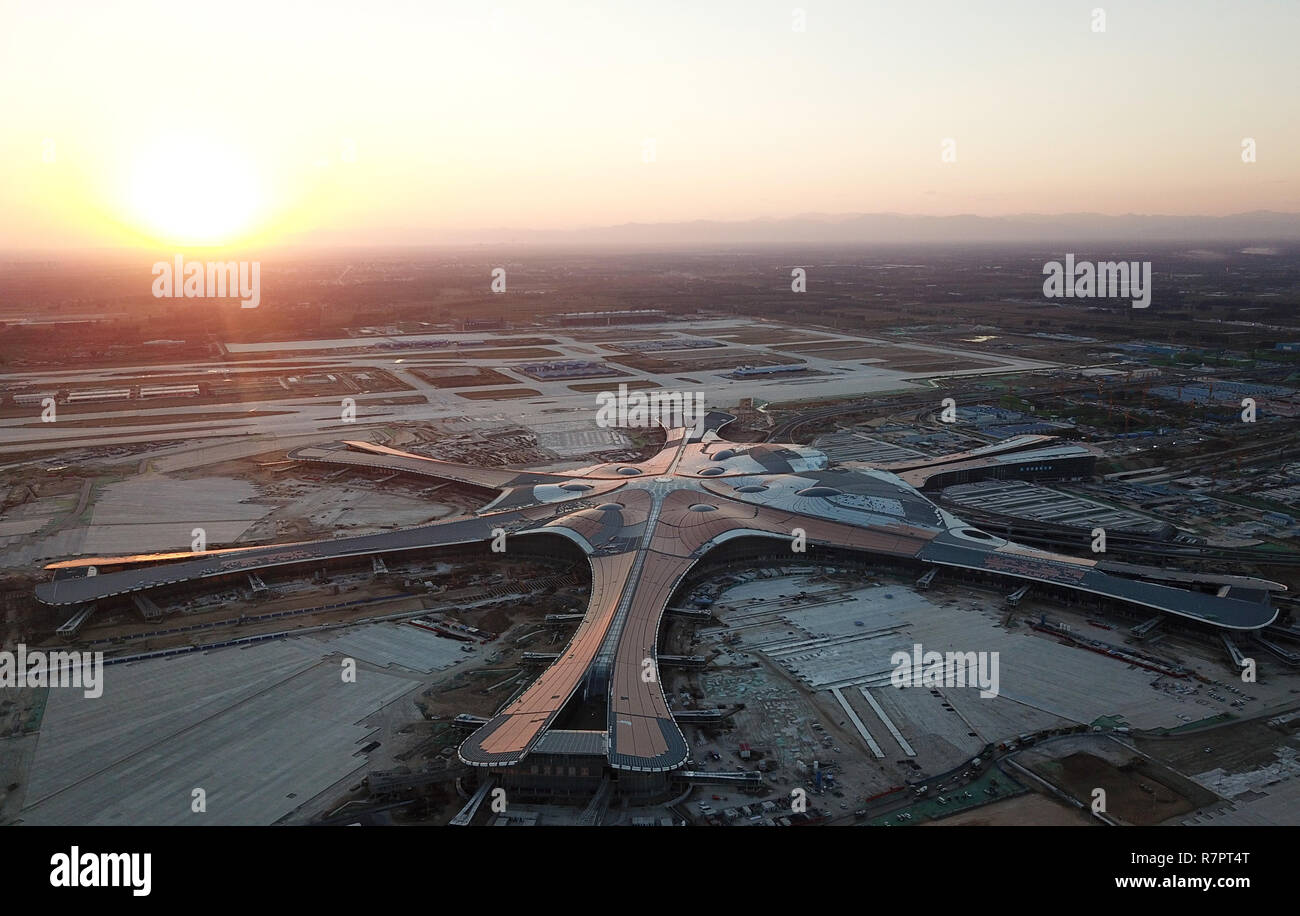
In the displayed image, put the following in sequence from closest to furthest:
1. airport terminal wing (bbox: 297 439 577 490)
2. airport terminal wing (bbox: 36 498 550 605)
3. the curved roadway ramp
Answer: the curved roadway ramp < airport terminal wing (bbox: 36 498 550 605) < airport terminal wing (bbox: 297 439 577 490)

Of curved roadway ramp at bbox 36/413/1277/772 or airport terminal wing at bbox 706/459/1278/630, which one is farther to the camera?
airport terminal wing at bbox 706/459/1278/630

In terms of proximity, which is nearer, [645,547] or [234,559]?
[234,559]

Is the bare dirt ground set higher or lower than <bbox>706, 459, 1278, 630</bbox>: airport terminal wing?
lower

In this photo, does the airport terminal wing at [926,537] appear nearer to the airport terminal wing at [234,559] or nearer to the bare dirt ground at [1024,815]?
the airport terminal wing at [234,559]

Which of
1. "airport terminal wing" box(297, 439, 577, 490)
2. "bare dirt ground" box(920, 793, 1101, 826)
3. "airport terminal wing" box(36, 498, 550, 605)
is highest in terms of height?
"airport terminal wing" box(297, 439, 577, 490)

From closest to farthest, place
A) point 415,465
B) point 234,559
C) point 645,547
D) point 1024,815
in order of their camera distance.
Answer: point 1024,815 < point 234,559 < point 645,547 < point 415,465

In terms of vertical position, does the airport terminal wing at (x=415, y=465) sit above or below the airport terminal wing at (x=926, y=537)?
above

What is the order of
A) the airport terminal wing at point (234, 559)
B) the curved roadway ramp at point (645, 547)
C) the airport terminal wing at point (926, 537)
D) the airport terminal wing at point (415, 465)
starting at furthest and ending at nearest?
the airport terminal wing at point (415, 465) → the airport terminal wing at point (234, 559) → the airport terminal wing at point (926, 537) → the curved roadway ramp at point (645, 547)

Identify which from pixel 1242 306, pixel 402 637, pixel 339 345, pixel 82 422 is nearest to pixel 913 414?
pixel 402 637

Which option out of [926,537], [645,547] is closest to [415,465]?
[645,547]

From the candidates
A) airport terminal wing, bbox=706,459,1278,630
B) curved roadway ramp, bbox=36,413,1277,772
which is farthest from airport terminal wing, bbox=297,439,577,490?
airport terminal wing, bbox=706,459,1278,630

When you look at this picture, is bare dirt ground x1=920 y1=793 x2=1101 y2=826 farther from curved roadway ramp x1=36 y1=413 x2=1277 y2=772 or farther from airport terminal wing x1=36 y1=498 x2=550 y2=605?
airport terminal wing x1=36 y1=498 x2=550 y2=605

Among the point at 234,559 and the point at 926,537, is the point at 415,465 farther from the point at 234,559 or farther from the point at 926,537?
the point at 926,537

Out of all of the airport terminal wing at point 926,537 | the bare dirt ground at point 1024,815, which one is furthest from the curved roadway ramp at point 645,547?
the bare dirt ground at point 1024,815
